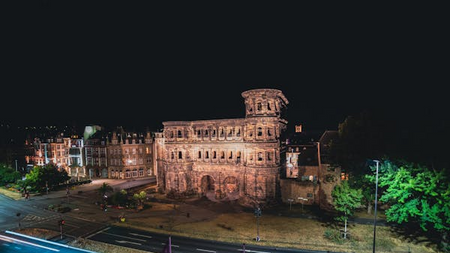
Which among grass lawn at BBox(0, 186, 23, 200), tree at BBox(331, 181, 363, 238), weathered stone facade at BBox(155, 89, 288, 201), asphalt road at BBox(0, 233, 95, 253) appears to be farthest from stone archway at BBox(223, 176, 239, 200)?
grass lawn at BBox(0, 186, 23, 200)

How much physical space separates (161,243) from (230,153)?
78.4 feet

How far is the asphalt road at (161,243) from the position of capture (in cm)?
3064

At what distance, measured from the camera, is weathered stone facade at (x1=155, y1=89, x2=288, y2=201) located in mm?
47344

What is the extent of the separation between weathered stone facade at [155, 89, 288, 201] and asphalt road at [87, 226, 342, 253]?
1702 centimetres

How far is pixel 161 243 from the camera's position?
3275 cm

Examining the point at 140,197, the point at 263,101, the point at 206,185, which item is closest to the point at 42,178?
the point at 140,197

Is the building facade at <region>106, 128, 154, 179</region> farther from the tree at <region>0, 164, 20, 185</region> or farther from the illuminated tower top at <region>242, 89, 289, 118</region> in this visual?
the illuminated tower top at <region>242, 89, 289, 118</region>

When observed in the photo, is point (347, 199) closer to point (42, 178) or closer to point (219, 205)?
point (219, 205)

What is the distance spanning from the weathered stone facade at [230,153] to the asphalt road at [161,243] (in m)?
17.0

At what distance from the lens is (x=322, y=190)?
44375 millimetres

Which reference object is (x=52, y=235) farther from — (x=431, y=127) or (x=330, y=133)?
(x=330, y=133)

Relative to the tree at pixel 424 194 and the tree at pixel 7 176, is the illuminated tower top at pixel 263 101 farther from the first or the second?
the tree at pixel 7 176

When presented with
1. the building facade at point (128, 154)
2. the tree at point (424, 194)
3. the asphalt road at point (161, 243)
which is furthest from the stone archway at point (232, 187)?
the building facade at point (128, 154)

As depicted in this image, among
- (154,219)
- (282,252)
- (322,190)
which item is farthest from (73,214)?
(322,190)
